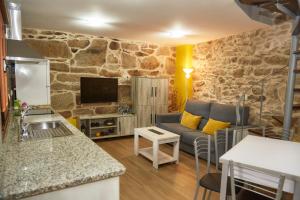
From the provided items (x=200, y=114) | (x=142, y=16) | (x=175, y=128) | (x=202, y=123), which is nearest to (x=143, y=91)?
(x=175, y=128)

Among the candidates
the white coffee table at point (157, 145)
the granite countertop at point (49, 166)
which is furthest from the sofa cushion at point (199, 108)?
the granite countertop at point (49, 166)

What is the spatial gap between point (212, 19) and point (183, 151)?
251cm

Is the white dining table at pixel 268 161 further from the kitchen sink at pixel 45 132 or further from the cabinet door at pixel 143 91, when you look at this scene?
the cabinet door at pixel 143 91

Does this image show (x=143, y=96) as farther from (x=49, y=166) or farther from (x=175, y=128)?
(x=49, y=166)

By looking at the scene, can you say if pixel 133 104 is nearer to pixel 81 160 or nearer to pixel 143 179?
pixel 143 179

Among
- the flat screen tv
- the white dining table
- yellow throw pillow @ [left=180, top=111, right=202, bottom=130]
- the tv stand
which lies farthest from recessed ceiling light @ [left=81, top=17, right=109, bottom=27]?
the white dining table

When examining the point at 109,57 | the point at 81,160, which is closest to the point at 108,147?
the point at 109,57

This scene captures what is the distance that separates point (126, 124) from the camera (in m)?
5.04

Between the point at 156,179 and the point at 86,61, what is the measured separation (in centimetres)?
307

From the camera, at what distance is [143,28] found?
396cm

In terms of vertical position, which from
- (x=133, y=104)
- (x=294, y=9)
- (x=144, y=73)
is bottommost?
(x=133, y=104)

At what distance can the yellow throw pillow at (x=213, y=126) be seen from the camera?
12.7ft

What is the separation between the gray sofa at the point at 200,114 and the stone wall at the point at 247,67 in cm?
39

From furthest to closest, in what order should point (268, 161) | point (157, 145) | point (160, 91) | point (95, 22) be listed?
point (160, 91)
point (95, 22)
point (157, 145)
point (268, 161)
